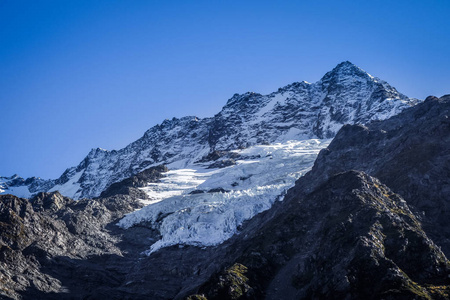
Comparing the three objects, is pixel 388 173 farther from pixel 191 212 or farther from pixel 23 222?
pixel 23 222

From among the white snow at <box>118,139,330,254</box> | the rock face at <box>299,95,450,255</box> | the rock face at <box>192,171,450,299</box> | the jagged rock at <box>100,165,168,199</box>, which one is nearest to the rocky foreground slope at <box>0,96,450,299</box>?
the rock face at <box>192,171,450,299</box>

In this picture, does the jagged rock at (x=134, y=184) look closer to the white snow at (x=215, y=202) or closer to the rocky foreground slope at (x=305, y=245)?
the white snow at (x=215, y=202)

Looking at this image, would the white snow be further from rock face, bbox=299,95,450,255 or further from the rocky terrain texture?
rock face, bbox=299,95,450,255

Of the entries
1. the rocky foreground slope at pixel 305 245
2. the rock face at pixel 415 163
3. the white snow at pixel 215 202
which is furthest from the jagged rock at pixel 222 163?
the rock face at pixel 415 163

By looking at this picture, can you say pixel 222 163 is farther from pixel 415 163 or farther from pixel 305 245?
pixel 305 245

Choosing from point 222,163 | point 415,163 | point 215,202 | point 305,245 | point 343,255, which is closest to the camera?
point 343,255

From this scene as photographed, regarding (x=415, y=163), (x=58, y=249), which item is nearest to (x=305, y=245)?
(x=415, y=163)
